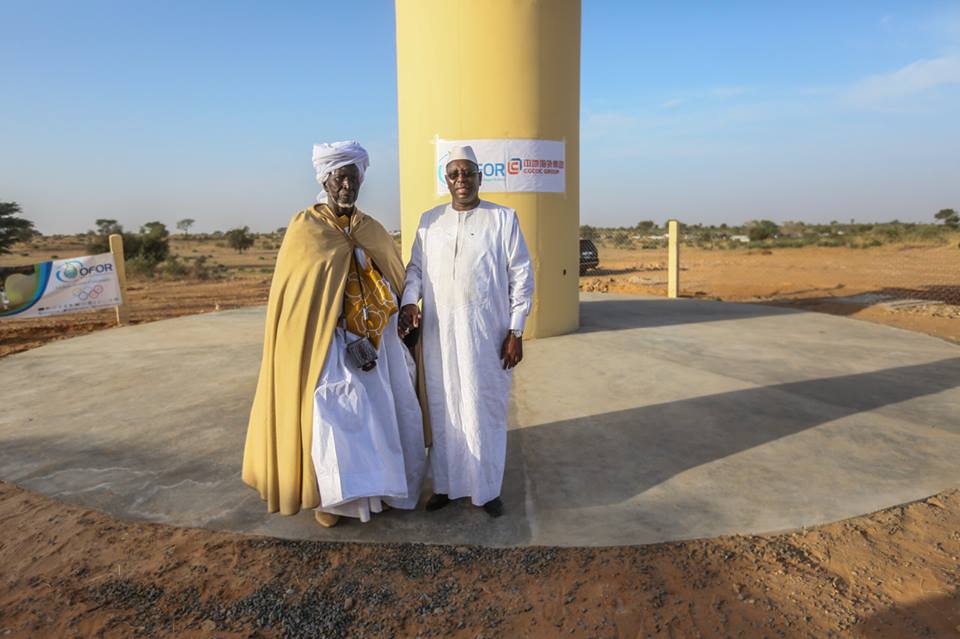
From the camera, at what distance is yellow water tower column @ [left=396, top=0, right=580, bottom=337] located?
6707 mm

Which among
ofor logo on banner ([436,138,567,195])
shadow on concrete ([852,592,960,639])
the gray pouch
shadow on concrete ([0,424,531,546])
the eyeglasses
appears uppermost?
ofor logo on banner ([436,138,567,195])

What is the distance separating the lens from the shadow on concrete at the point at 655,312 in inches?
332

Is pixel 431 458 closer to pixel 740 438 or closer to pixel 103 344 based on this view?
pixel 740 438

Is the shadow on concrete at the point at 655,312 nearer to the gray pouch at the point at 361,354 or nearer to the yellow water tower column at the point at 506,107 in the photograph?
the yellow water tower column at the point at 506,107

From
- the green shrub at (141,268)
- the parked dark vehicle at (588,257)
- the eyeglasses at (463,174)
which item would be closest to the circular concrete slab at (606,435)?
the eyeglasses at (463,174)

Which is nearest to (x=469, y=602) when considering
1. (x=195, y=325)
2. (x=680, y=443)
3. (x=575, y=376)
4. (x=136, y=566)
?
(x=136, y=566)

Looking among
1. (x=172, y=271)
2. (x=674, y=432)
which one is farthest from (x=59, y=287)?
(x=172, y=271)

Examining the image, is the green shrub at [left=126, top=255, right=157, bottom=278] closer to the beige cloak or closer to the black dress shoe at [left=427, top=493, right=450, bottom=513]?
the beige cloak

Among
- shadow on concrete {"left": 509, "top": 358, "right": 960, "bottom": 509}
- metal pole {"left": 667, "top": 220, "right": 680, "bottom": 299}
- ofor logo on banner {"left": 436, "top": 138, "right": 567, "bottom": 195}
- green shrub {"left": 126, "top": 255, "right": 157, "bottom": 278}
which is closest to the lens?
shadow on concrete {"left": 509, "top": 358, "right": 960, "bottom": 509}

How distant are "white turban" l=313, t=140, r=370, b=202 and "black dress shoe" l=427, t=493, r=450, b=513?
1726mm

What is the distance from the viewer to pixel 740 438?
13.8 feet

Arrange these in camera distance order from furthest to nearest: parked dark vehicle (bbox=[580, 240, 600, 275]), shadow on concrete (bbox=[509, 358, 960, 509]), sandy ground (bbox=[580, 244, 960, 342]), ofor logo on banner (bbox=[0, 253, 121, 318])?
parked dark vehicle (bbox=[580, 240, 600, 275])
sandy ground (bbox=[580, 244, 960, 342])
ofor logo on banner (bbox=[0, 253, 121, 318])
shadow on concrete (bbox=[509, 358, 960, 509])

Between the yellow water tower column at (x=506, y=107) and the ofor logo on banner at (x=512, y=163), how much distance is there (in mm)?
11

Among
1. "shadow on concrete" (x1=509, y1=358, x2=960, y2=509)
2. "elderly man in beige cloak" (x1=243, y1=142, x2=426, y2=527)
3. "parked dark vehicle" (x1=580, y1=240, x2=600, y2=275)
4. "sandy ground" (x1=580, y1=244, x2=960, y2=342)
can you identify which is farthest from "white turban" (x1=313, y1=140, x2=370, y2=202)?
"parked dark vehicle" (x1=580, y1=240, x2=600, y2=275)
